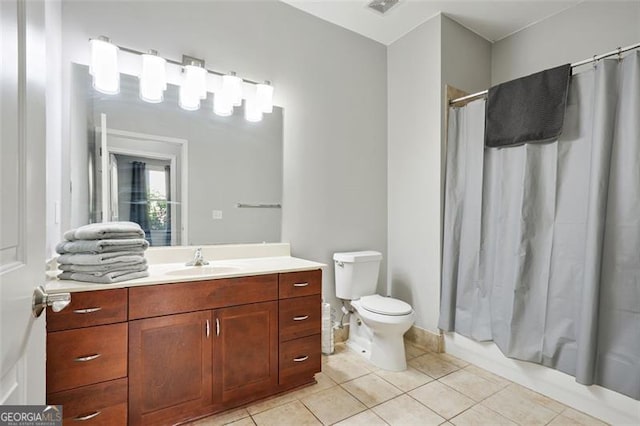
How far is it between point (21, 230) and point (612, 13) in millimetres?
3392

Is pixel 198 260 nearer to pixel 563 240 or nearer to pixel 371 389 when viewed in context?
pixel 371 389

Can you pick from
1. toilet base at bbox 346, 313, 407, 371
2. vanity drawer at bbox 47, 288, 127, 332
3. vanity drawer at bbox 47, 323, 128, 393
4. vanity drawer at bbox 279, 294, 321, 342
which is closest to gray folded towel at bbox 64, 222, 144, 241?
vanity drawer at bbox 47, 288, 127, 332

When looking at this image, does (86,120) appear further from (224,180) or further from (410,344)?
(410,344)

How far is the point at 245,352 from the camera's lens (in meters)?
1.69

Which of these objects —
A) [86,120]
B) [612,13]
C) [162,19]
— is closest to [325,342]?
[86,120]

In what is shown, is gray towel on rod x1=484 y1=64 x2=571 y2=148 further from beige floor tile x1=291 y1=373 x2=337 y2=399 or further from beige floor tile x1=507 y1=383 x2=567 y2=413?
beige floor tile x1=291 y1=373 x2=337 y2=399

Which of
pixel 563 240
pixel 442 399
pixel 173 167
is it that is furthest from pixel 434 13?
pixel 442 399

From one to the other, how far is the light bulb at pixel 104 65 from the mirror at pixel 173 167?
0.18ft

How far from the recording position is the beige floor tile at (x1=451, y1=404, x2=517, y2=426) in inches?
64.4

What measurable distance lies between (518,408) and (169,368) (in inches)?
76.1

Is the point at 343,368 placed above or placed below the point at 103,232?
below

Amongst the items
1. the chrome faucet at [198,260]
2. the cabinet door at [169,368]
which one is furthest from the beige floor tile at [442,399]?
the chrome faucet at [198,260]

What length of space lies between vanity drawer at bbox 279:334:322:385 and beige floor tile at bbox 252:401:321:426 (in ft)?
0.48

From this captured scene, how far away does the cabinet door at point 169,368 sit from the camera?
4.64 feet
